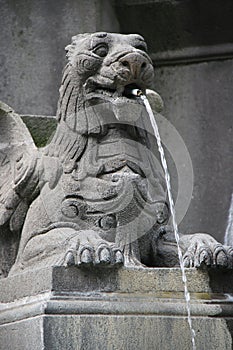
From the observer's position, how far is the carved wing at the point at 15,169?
→ 622 centimetres

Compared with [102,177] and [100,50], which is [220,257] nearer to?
[102,177]

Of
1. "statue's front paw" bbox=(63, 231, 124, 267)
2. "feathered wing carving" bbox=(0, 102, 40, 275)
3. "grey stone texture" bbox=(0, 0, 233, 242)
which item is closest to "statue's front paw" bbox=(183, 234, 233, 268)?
"statue's front paw" bbox=(63, 231, 124, 267)

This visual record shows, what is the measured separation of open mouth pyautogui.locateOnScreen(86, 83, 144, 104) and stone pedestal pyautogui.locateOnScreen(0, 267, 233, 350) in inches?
33.3

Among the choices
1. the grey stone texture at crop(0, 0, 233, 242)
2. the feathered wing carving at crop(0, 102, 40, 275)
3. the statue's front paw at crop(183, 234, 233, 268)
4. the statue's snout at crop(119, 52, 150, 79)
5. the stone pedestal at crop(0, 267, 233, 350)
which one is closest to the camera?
the stone pedestal at crop(0, 267, 233, 350)

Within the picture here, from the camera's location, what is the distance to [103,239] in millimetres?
5867

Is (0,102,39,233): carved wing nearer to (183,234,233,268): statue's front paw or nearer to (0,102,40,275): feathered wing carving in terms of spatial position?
(0,102,40,275): feathered wing carving

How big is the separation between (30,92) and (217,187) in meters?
1.39

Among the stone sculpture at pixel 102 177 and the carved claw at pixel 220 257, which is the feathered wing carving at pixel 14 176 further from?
the carved claw at pixel 220 257

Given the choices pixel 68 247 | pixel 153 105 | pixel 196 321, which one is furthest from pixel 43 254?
pixel 153 105

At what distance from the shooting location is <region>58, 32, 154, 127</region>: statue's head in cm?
596

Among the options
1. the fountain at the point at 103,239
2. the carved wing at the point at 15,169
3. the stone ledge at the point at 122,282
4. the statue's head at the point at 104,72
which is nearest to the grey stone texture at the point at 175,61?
the carved wing at the point at 15,169

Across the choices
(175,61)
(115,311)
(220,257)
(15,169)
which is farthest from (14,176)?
(175,61)

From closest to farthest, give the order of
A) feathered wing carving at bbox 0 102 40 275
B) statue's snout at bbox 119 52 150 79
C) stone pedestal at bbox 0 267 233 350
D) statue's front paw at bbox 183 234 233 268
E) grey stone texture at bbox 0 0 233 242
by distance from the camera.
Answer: stone pedestal at bbox 0 267 233 350 → statue's front paw at bbox 183 234 233 268 → statue's snout at bbox 119 52 150 79 → feathered wing carving at bbox 0 102 40 275 → grey stone texture at bbox 0 0 233 242

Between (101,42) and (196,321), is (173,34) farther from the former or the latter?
(196,321)
